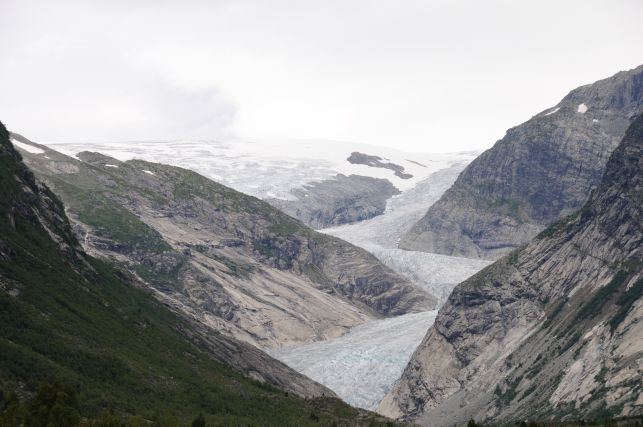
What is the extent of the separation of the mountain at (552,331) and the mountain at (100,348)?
21.4 meters

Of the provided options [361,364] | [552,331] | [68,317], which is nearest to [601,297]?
[552,331]

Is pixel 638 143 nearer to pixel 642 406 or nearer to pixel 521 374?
pixel 521 374

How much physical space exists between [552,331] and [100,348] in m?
67.9

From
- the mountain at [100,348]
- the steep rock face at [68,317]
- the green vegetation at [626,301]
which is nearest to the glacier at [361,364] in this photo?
the steep rock face at [68,317]

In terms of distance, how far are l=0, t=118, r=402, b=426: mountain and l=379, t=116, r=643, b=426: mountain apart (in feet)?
70.3

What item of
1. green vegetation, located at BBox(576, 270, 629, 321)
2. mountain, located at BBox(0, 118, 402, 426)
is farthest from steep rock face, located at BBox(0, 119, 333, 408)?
green vegetation, located at BBox(576, 270, 629, 321)

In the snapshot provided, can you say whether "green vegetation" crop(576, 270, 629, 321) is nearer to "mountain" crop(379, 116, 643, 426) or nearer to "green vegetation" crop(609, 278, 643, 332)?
"mountain" crop(379, 116, 643, 426)

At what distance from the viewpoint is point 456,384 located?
155250mm

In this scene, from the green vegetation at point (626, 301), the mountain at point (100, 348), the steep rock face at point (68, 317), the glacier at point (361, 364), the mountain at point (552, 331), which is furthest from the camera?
the glacier at point (361, 364)

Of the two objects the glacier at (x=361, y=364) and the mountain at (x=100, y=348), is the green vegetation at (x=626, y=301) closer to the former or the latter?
the mountain at (x=100, y=348)

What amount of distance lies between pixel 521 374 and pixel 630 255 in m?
23.5

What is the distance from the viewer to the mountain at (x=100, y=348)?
305ft

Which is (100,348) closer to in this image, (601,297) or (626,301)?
(626,301)

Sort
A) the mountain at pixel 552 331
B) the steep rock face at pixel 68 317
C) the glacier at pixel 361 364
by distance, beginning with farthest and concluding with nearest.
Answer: the glacier at pixel 361 364, the mountain at pixel 552 331, the steep rock face at pixel 68 317
